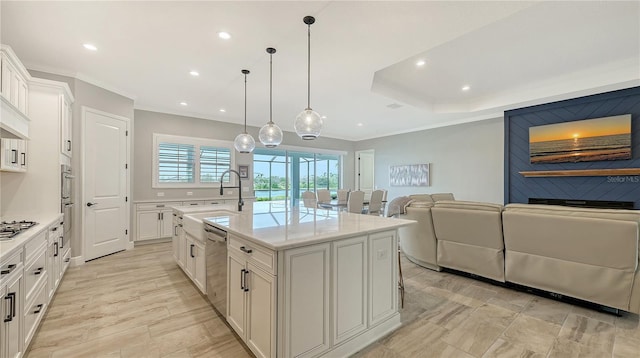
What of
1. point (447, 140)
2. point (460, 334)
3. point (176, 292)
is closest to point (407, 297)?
point (460, 334)

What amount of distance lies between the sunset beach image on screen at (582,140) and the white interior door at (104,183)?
7967 mm

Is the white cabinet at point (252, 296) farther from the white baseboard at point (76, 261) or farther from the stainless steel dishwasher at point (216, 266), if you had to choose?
the white baseboard at point (76, 261)

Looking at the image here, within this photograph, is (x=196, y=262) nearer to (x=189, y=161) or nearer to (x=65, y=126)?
(x=65, y=126)

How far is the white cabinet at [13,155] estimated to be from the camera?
2473 millimetres

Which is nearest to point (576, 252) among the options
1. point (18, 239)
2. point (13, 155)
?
point (18, 239)

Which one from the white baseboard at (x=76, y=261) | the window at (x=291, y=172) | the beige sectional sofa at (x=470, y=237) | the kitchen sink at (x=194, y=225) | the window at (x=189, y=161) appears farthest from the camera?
the window at (x=291, y=172)

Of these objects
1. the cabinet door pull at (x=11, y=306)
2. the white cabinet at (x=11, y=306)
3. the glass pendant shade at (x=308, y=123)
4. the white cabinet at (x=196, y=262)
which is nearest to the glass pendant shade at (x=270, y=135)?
the glass pendant shade at (x=308, y=123)

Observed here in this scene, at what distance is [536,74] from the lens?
4340 millimetres

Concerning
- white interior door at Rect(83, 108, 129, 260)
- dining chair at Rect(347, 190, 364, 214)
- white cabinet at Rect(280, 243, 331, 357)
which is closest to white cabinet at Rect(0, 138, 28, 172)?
white interior door at Rect(83, 108, 129, 260)

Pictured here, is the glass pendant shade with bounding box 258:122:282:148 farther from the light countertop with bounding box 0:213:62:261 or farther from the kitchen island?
the light countertop with bounding box 0:213:62:261

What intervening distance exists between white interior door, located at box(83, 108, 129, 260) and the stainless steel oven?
270 millimetres

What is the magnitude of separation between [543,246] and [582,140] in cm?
361

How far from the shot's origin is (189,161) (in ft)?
19.5

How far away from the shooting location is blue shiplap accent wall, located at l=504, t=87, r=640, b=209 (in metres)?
4.38
